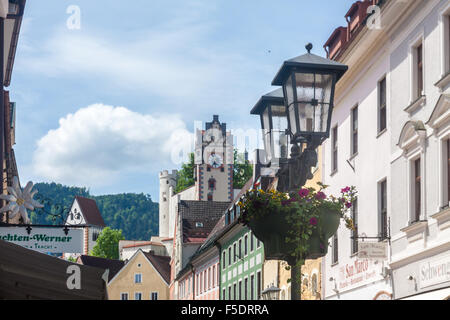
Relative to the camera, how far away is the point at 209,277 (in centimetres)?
6081

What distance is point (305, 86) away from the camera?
9844 mm

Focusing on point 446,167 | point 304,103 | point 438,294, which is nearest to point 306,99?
point 304,103

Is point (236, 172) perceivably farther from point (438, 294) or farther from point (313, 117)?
point (313, 117)

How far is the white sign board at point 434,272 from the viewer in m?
16.5

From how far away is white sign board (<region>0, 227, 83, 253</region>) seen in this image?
1296 cm

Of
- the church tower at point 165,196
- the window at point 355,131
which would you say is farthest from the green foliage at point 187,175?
the window at point 355,131

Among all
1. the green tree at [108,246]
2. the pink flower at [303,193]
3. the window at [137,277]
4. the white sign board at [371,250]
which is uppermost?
the green tree at [108,246]

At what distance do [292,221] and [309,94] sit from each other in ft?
5.80

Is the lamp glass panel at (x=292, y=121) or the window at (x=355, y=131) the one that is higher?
the window at (x=355, y=131)

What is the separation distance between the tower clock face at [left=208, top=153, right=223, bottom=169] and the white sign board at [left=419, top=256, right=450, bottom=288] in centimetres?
10479

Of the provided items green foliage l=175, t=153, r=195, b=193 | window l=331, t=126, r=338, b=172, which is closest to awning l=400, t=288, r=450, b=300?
window l=331, t=126, r=338, b=172

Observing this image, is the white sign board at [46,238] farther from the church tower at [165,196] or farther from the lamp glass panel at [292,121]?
the church tower at [165,196]

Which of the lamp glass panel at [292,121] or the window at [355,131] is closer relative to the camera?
the lamp glass panel at [292,121]
